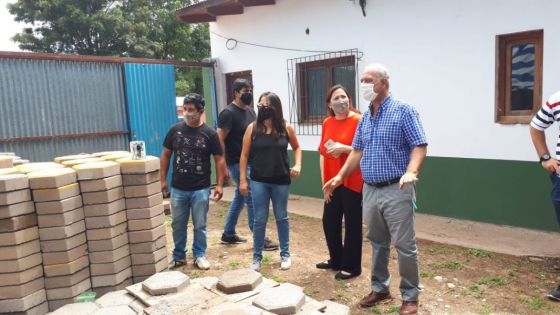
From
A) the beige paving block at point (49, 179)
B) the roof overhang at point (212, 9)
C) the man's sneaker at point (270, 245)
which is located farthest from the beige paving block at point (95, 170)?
the roof overhang at point (212, 9)

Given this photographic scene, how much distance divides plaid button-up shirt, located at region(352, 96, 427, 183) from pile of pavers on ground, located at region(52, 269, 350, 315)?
38.8 inches

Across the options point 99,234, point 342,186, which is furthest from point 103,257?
point 342,186

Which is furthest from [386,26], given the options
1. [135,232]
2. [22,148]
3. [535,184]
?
[22,148]

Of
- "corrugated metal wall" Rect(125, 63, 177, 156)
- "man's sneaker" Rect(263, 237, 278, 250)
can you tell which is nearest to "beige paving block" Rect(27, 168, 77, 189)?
"man's sneaker" Rect(263, 237, 278, 250)

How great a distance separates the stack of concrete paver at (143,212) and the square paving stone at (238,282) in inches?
33.8

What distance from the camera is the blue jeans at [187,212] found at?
4.10 metres

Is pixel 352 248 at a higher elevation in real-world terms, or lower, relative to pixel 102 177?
lower

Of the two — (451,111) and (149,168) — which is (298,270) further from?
(451,111)

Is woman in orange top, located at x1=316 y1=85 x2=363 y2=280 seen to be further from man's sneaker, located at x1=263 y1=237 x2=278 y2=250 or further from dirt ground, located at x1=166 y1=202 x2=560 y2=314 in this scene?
man's sneaker, located at x1=263 y1=237 x2=278 y2=250

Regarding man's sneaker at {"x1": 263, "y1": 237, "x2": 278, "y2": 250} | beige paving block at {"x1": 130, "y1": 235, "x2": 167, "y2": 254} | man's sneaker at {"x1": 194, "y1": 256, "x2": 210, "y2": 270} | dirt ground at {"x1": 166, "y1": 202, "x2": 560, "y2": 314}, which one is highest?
beige paving block at {"x1": 130, "y1": 235, "x2": 167, "y2": 254}

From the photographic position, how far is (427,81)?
5.63 metres

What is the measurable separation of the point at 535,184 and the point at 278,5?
15.6 ft

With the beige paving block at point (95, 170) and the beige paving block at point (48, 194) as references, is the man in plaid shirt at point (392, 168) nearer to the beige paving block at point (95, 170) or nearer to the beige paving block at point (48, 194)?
the beige paving block at point (95, 170)

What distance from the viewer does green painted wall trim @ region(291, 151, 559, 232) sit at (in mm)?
4891
